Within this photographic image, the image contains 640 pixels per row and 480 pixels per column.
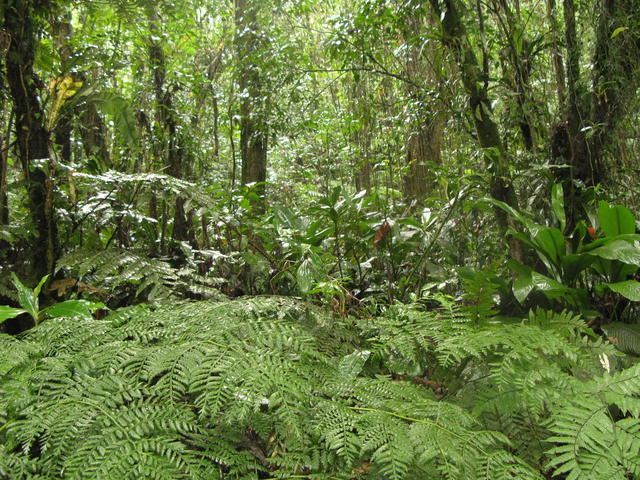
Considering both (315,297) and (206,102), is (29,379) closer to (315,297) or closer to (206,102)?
(315,297)

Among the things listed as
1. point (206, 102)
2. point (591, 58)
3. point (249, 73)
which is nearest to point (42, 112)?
point (249, 73)

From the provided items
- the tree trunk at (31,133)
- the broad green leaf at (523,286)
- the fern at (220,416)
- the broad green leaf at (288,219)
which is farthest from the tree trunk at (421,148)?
the fern at (220,416)

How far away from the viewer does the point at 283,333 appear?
111 centimetres

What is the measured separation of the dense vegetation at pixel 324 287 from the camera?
0.83m

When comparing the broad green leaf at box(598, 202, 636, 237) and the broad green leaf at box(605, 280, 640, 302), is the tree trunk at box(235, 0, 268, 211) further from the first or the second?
the broad green leaf at box(605, 280, 640, 302)

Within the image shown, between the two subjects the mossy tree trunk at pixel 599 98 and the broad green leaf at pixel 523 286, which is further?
the mossy tree trunk at pixel 599 98

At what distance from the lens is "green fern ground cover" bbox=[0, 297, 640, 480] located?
770 mm

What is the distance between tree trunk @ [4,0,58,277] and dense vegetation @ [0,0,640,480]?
11mm

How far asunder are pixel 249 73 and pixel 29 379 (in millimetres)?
3720

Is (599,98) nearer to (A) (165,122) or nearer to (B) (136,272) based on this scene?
(B) (136,272)

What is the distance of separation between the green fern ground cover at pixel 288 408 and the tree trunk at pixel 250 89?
100 inches

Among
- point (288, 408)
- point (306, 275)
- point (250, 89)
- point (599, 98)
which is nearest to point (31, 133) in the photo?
point (306, 275)

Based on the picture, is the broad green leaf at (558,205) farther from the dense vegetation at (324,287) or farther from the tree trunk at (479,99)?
the tree trunk at (479,99)

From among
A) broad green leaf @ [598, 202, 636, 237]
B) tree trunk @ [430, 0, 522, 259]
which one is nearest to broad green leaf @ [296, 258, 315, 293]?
tree trunk @ [430, 0, 522, 259]
